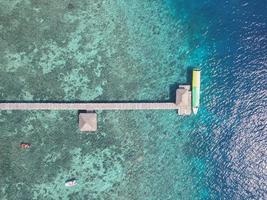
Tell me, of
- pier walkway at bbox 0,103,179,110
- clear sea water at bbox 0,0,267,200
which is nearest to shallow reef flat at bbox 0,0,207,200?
clear sea water at bbox 0,0,267,200

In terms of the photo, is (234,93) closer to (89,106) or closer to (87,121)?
(89,106)

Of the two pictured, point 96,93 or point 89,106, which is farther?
point 96,93

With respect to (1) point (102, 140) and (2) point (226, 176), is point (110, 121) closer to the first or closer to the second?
(1) point (102, 140)

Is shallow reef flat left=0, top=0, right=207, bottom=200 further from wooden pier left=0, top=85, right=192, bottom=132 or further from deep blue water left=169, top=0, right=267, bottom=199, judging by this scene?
deep blue water left=169, top=0, right=267, bottom=199

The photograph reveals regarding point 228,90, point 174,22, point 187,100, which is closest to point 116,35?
point 174,22

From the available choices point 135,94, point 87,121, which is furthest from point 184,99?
point 87,121

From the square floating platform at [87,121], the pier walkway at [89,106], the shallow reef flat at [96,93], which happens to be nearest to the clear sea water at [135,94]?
the shallow reef flat at [96,93]
